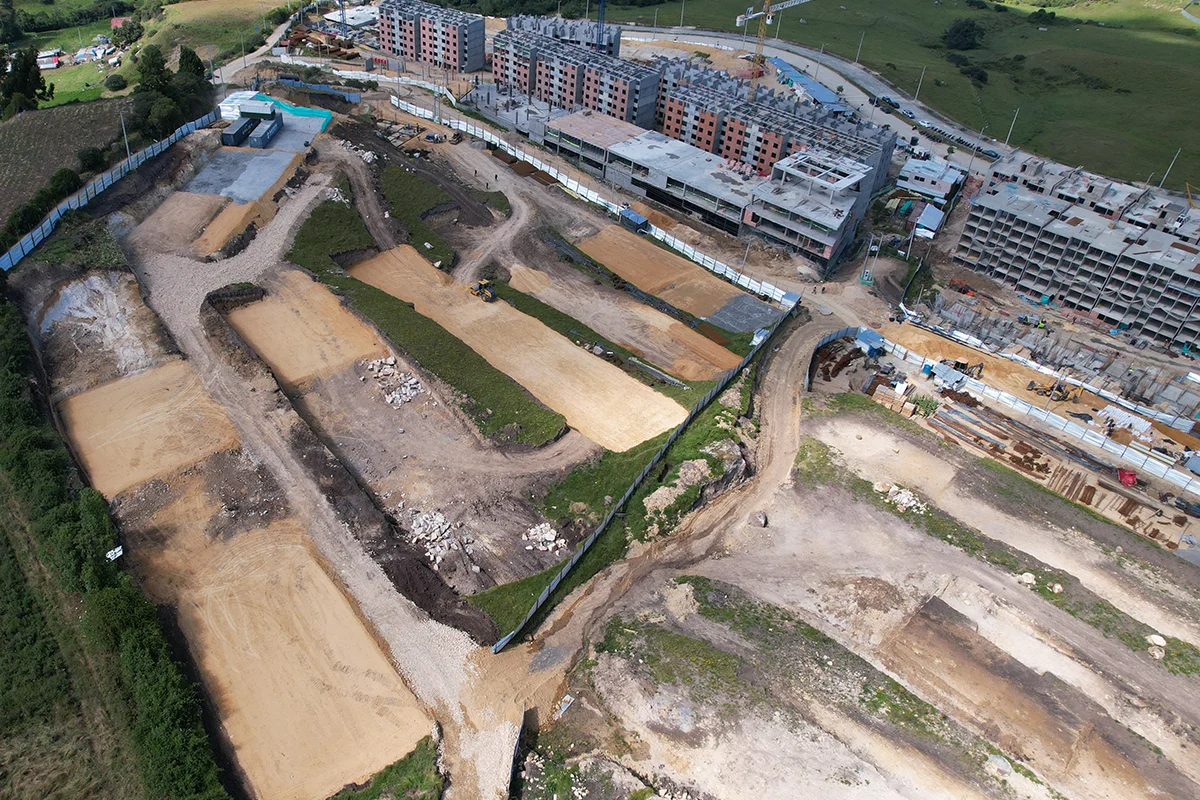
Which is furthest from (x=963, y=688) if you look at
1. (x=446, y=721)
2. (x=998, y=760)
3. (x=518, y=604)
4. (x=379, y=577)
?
(x=379, y=577)

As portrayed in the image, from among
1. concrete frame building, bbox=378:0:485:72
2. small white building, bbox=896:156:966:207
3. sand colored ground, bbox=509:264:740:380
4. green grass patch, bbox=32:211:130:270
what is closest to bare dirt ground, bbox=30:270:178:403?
green grass patch, bbox=32:211:130:270

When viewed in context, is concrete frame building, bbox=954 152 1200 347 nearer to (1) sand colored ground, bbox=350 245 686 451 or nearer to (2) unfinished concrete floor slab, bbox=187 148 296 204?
(1) sand colored ground, bbox=350 245 686 451

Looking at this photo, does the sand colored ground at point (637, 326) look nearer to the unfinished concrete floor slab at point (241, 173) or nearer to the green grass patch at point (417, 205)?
the green grass patch at point (417, 205)

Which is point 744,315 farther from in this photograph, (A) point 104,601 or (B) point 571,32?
(B) point 571,32

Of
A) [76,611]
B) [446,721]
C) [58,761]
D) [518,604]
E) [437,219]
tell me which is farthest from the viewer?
[437,219]

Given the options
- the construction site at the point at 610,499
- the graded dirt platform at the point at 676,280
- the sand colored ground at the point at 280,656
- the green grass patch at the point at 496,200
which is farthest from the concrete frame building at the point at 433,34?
the sand colored ground at the point at 280,656

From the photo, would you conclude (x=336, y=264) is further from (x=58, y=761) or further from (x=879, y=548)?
(x=879, y=548)

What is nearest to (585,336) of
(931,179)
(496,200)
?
(496,200)
